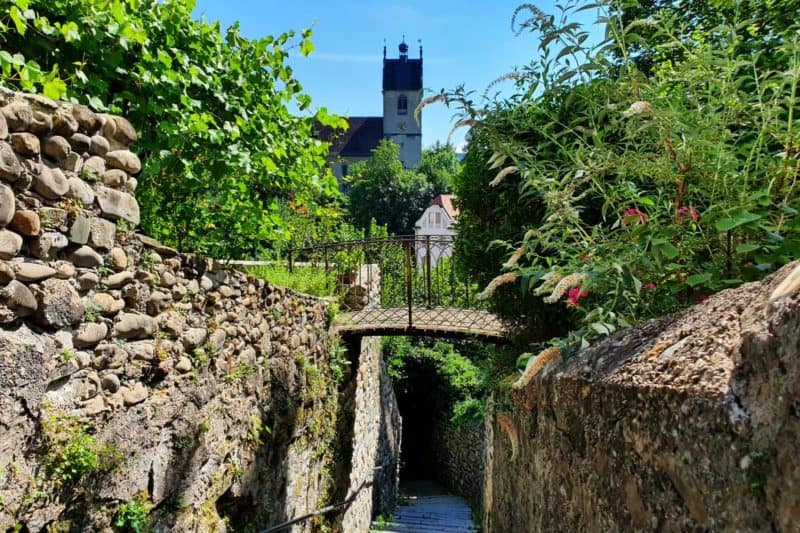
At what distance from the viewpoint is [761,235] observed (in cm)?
167

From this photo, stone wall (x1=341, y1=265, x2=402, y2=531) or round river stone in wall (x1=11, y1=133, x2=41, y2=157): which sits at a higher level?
round river stone in wall (x1=11, y1=133, x2=41, y2=157)

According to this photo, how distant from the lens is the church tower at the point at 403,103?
51.7 meters

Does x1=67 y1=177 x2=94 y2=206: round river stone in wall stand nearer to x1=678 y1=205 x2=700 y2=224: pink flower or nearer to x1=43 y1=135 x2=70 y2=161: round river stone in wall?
x1=43 y1=135 x2=70 y2=161: round river stone in wall

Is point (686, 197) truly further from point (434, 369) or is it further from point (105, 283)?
point (434, 369)

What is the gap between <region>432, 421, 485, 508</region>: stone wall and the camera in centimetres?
1135

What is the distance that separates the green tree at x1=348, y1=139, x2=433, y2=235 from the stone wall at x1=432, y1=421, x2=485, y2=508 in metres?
20.3

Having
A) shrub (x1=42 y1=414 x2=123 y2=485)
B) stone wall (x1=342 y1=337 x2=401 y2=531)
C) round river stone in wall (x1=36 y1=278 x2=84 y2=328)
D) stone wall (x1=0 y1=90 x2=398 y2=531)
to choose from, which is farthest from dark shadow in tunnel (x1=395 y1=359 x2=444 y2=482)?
round river stone in wall (x1=36 y1=278 x2=84 y2=328)

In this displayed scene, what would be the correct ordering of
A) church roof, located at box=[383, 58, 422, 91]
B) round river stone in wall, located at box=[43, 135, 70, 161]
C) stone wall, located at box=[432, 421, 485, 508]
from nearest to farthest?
round river stone in wall, located at box=[43, 135, 70, 161], stone wall, located at box=[432, 421, 485, 508], church roof, located at box=[383, 58, 422, 91]

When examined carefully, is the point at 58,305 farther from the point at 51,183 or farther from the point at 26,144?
the point at 26,144

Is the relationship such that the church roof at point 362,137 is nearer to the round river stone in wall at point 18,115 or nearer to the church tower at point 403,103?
the church tower at point 403,103

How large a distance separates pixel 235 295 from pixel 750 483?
143 inches

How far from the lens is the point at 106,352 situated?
2656 millimetres

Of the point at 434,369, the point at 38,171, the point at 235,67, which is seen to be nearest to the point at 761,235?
the point at 38,171

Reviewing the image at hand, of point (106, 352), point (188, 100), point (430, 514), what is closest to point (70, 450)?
point (106, 352)
